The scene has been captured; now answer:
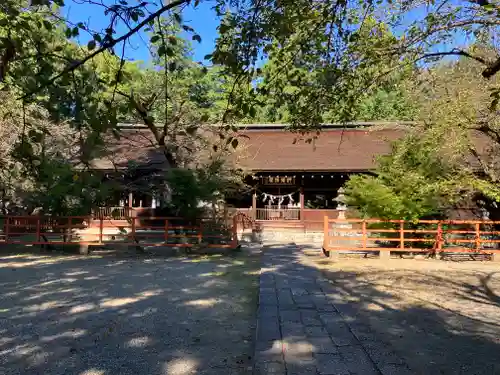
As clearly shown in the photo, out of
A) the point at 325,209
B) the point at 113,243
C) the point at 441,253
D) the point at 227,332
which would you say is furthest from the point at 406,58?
the point at 325,209

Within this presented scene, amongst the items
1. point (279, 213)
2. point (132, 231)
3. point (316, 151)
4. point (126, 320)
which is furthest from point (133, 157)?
point (126, 320)

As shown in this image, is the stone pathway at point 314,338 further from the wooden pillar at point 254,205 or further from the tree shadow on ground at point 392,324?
the wooden pillar at point 254,205

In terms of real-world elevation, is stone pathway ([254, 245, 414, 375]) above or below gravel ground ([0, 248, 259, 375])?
above

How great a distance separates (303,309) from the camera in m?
6.04

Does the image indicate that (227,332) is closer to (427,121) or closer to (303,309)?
(303,309)

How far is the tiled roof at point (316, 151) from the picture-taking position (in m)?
20.0

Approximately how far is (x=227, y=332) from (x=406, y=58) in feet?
17.0

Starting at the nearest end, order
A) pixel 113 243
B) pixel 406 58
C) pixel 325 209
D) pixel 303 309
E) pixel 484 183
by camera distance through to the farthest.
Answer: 1. pixel 303 309
2. pixel 406 58
3. pixel 484 183
4. pixel 113 243
5. pixel 325 209

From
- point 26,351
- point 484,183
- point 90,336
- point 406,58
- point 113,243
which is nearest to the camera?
point 26,351

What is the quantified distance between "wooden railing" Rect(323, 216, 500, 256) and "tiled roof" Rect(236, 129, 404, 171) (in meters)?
6.36

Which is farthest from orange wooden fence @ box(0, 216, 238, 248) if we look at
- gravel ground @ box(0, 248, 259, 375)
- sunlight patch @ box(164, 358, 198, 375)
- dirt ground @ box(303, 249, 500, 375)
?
sunlight patch @ box(164, 358, 198, 375)

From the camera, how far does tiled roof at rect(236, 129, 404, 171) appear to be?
65.8 feet

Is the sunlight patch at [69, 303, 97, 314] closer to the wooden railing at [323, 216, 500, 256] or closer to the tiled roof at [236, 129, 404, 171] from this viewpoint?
the wooden railing at [323, 216, 500, 256]

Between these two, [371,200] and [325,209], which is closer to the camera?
[371,200]
